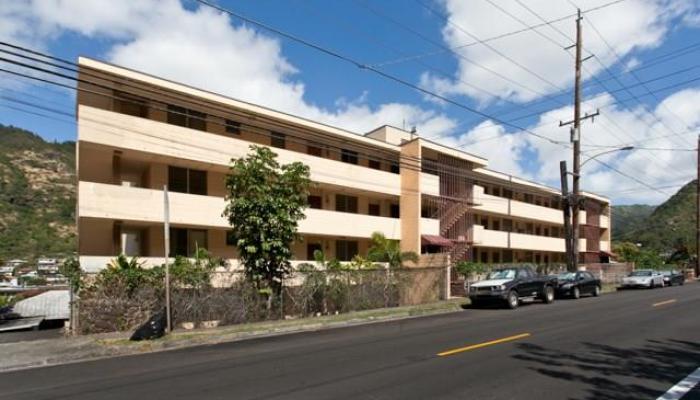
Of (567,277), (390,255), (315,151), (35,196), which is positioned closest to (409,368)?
(390,255)

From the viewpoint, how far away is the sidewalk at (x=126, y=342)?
12.0 m

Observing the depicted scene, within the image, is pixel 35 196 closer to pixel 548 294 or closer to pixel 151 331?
pixel 151 331

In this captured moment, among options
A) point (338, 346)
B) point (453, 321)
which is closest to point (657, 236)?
point (453, 321)

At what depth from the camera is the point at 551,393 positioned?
7.25 metres

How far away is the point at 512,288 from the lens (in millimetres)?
21953

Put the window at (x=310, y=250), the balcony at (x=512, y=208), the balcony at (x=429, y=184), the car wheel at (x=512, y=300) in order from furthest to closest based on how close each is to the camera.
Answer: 1. the balcony at (x=512, y=208)
2. the balcony at (x=429, y=184)
3. the window at (x=310, y=250)
4. the car wheel at (x=512, y=300)

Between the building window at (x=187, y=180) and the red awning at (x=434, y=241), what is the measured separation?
46.7 ft

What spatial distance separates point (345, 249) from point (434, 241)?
5579 mm

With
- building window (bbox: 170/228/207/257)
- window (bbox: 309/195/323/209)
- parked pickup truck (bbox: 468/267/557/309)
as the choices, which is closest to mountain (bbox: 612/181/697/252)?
parked pickup truck (bbox: 468/267/557/309)

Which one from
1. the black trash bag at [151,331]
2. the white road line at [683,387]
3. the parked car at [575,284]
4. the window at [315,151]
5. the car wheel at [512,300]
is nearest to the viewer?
the white road line at [683,387]

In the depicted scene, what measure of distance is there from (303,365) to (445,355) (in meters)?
2.60

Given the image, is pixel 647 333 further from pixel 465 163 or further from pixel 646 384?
pixel 465 163

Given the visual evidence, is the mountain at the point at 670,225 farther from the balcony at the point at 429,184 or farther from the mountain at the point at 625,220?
the balcony at the point at 429,184

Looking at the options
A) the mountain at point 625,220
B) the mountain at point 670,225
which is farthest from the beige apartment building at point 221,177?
the mountain at point 625,220
